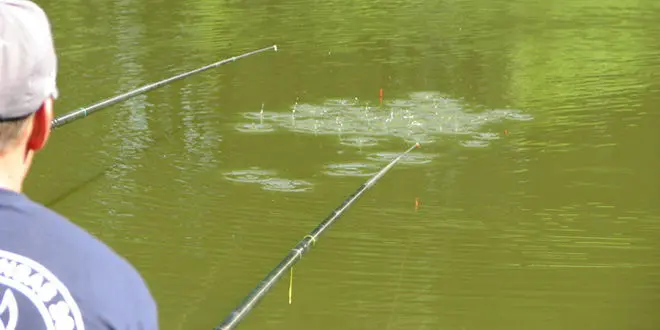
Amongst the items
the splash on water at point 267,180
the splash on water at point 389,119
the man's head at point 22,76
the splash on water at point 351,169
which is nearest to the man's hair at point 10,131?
the man's head at point 22,76

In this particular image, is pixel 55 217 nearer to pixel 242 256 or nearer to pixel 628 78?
pixel 242 256

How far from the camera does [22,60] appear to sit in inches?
27.9

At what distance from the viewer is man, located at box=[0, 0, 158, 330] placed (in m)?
0.70

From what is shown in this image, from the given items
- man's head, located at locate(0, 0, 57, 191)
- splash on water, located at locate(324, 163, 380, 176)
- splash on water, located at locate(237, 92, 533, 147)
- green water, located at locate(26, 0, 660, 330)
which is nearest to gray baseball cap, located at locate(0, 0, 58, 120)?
man's head, located at locate(0, 0, 57, 191)

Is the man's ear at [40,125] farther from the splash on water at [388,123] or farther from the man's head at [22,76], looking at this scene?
the splash on water at [388,123]

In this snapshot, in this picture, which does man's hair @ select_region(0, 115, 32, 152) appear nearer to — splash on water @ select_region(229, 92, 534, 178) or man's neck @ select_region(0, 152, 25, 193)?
man's neck @ select_region(0, 152, 25, 193)

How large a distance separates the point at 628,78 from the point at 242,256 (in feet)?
8.51

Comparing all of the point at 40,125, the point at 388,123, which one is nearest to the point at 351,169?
the point at 388,123

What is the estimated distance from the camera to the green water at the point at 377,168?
2.55 m

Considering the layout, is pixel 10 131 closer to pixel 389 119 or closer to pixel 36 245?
pixel 36 245

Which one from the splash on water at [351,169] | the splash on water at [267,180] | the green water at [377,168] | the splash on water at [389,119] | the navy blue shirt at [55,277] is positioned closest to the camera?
the navy blue shirt at [55,277]

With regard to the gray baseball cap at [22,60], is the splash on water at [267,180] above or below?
below

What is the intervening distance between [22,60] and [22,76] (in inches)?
0.4

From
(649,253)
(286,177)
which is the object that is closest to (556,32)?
(286,177)
